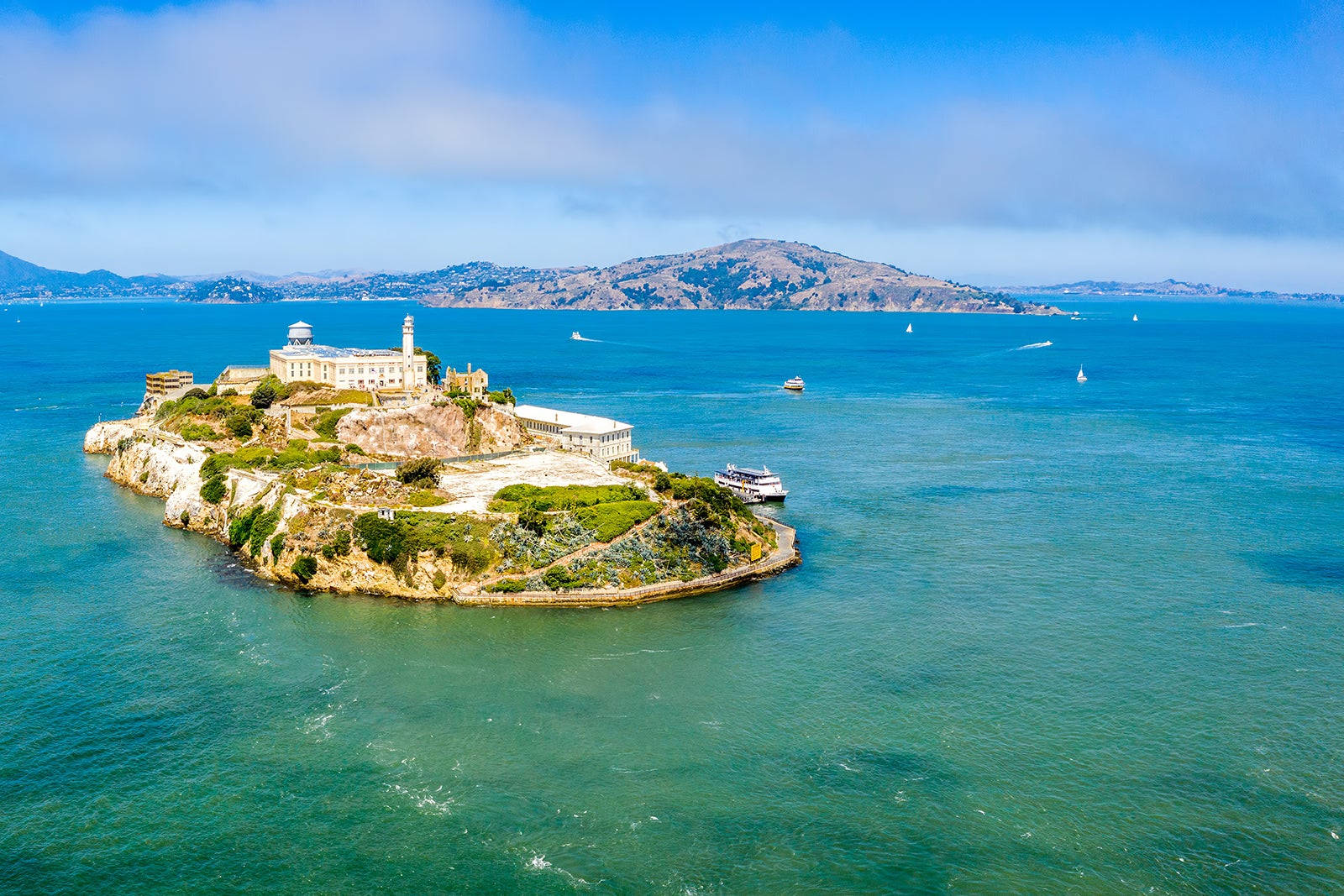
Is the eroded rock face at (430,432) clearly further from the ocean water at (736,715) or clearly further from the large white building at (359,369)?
the ocean water at (736,715)

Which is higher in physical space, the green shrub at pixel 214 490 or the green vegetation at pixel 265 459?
the green vegetation at pixel 265 459

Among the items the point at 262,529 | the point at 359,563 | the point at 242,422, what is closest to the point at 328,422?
the point at 242,422

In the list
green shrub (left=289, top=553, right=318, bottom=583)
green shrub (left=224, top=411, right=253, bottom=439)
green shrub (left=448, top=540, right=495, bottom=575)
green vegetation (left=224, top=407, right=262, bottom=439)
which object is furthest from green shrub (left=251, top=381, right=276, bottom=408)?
green shrub (left=448, top=540, right=495, bottom=575)

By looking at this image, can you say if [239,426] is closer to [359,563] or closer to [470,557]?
[359,563]

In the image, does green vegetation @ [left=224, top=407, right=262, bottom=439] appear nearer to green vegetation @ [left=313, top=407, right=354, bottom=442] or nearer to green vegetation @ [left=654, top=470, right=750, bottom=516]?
green vegetation @ [left=313, top=407, right=354, bottom=442]

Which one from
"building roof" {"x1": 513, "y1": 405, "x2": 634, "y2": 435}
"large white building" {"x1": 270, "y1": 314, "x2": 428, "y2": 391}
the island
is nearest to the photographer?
the island

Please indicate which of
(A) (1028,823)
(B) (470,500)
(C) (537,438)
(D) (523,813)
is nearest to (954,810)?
(A) (1028,823)

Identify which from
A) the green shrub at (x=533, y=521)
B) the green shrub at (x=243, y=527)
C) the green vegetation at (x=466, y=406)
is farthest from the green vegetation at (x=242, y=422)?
the green shrub at (x=533, y=521)
